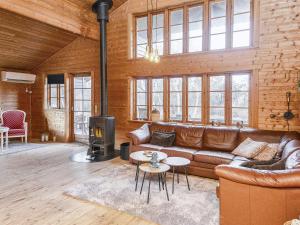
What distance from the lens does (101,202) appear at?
3.01 meters

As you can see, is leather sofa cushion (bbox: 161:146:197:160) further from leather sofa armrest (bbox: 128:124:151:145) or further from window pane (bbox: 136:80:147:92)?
window pane (bbox: 136:80:147:92)

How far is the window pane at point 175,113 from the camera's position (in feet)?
17.8

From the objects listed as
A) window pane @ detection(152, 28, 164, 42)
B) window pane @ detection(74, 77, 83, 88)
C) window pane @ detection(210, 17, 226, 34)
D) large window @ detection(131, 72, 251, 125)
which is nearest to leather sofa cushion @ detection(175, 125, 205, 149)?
large window @ detection(131, 72, 251, 125)

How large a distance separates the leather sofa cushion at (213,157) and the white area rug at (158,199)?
1.10ft

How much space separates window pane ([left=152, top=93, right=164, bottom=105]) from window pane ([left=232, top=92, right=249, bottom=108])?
1709 millimetres

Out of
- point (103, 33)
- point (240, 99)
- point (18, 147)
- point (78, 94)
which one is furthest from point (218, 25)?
point (18, 147)

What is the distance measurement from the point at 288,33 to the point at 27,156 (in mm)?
6233

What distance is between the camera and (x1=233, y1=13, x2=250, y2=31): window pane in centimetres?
461

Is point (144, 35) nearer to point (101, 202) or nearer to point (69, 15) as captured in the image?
point (69, 15)

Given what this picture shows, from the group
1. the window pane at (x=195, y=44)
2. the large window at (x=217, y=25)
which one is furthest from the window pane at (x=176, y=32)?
the large window at (x=217, y=25)

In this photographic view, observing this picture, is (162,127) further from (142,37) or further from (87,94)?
(87,94)

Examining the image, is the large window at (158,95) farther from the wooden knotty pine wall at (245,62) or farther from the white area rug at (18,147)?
the white area rug at (18,147)

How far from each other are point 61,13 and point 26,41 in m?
1.90

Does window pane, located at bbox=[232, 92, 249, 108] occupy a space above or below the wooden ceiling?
below
